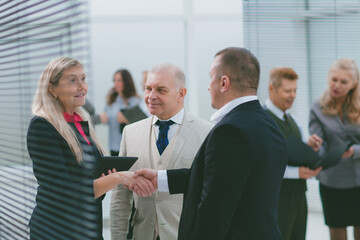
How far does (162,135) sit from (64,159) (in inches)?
26.7

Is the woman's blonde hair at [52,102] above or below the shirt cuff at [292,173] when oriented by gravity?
above

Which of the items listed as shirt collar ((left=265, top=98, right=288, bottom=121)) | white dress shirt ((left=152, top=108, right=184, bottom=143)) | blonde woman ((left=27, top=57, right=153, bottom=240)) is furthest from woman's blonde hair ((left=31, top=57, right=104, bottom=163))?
shirt collar ((left=265, top=98, right=288, bottom=121))

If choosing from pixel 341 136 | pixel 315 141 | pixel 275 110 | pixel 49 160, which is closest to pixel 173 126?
pixel 49 160

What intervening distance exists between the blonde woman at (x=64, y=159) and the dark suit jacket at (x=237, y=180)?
425 millimetres

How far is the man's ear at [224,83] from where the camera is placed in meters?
1.96

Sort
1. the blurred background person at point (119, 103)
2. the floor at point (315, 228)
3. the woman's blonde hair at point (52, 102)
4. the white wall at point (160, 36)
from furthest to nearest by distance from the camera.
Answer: the white wall at point (160, 36) < the blurred background person at point (119, 103) < the floor at point (315, 228) < the woman's blonde hair at point (52, 102)

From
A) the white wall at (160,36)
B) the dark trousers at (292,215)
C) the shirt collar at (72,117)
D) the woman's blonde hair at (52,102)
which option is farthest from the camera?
the white wall at (160,36)

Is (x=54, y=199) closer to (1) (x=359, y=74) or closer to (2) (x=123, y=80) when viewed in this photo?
(1) (x=359, y=74)

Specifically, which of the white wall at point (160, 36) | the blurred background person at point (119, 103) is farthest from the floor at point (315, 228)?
the white wall at point (160, 36)

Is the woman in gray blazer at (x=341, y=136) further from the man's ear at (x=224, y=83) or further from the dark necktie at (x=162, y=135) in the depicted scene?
the man's ear at (x=224, y=83)

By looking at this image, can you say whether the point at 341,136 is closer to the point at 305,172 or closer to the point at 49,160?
the point at 305,172

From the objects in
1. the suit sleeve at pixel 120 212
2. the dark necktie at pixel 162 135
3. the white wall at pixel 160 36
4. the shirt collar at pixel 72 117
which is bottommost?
the suit sleeve at pixel 120 212

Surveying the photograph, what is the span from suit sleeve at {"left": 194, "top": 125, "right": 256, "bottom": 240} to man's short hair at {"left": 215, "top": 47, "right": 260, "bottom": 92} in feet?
0.92

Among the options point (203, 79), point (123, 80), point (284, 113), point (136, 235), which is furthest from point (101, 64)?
point (136, 235)
